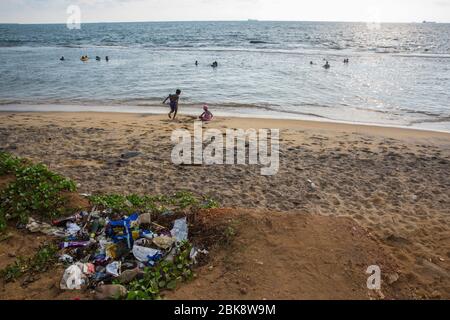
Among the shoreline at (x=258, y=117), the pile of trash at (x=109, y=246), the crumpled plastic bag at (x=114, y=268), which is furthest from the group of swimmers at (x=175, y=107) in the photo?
the crumpled plastic bag at (x=114, y=268)

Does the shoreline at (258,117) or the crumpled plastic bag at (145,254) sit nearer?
the crumpled plastic bag at (145,254)

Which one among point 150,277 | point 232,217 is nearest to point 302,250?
point 232,217

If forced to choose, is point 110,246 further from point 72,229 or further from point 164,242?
point 72,229

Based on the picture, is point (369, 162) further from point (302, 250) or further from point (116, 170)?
point (116, 170)

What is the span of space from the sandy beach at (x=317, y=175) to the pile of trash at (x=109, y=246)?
170cm

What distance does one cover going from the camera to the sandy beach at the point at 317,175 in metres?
7.14

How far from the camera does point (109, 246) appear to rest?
6.00 m

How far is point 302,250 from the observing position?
19.2 ft

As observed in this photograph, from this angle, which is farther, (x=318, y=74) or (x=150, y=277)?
(x=318, y=74)

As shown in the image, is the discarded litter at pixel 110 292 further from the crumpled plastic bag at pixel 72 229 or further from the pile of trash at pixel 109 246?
the crumpled plastic bag at pixel 72 229

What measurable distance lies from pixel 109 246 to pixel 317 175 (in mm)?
5984

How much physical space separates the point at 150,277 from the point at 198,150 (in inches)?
255

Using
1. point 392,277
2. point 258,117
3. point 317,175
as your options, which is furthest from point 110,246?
point 258,117

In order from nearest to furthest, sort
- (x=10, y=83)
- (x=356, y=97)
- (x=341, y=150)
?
(x=341, y=150), (x=356, y=97), (x=10, y=83)
